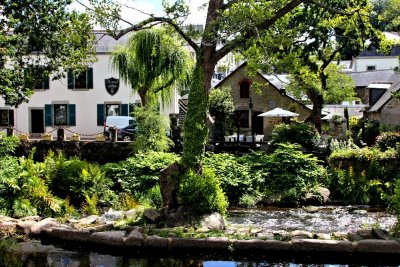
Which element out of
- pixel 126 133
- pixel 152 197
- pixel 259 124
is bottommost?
pixel 152 197

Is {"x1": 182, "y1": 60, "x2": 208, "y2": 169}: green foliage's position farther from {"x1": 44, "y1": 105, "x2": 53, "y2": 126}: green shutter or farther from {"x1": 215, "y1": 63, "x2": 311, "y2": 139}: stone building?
{"x1": 44, "y1": 105, "x2": 53, "y2": 126}: green shutter

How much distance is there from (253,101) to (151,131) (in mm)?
20963

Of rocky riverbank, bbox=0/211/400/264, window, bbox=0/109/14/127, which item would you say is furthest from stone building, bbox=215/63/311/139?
rocky riverbank, bbox=0/211/400/264

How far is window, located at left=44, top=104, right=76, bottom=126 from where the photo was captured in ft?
126

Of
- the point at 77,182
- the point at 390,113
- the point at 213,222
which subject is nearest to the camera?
the point at 213,222

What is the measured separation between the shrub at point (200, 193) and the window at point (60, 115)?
26581mm

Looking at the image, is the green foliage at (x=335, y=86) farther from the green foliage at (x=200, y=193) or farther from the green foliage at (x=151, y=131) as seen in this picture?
the green foliage at (x=200, y=193)

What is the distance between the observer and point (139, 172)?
19.8 metres

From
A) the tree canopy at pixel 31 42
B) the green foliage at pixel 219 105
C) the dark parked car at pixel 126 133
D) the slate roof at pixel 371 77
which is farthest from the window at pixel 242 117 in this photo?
the tree canopy at pixel 31 42

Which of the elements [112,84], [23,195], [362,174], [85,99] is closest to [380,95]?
[112,84]

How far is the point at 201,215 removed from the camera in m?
13.1

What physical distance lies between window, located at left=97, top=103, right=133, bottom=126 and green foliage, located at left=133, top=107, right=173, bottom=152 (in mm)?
15661

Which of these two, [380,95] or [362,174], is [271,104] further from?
[362,174]

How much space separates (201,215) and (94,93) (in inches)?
1059
